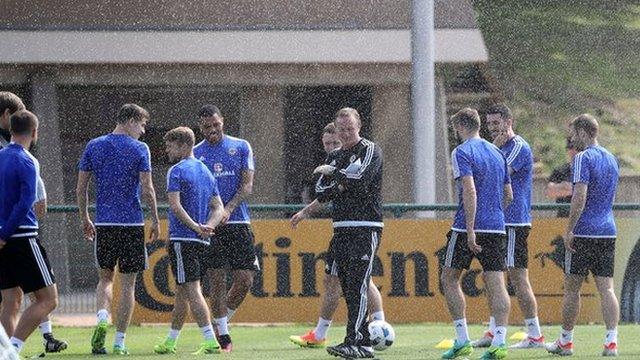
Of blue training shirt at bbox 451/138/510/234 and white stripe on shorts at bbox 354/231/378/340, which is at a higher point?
blue training shirt at bbox 451/138/510/234

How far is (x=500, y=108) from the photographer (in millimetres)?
14148

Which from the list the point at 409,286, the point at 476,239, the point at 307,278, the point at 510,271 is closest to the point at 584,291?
the point at 409,286

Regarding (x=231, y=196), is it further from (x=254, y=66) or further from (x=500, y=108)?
(x=254, y=66)

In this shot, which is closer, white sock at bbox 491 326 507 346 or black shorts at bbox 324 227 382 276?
black shorts at bbox 324 227 382 276

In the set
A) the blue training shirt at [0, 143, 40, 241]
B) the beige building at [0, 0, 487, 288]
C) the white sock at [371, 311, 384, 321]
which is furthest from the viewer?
the beige building at [0, 0, 487, 288]

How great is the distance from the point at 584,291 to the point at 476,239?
569 cm

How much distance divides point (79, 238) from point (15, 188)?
7933 millimetres

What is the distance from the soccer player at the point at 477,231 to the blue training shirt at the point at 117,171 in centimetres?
265

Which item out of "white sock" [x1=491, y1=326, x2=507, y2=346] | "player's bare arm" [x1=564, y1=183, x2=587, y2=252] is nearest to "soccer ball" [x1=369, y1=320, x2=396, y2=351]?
"white sock" [x1=491, y1=326, x2=507, y2=346]

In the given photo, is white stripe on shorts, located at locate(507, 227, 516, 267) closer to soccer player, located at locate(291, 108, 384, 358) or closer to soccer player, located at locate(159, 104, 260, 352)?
soccer player, located at locate(291, 108, 384, 358)

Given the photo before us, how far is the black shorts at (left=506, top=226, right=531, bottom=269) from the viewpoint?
1400 cm

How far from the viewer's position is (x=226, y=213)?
45.0 feet

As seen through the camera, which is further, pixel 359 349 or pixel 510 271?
pixel 510 271

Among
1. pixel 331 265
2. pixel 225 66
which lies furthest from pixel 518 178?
pixel 225 66
